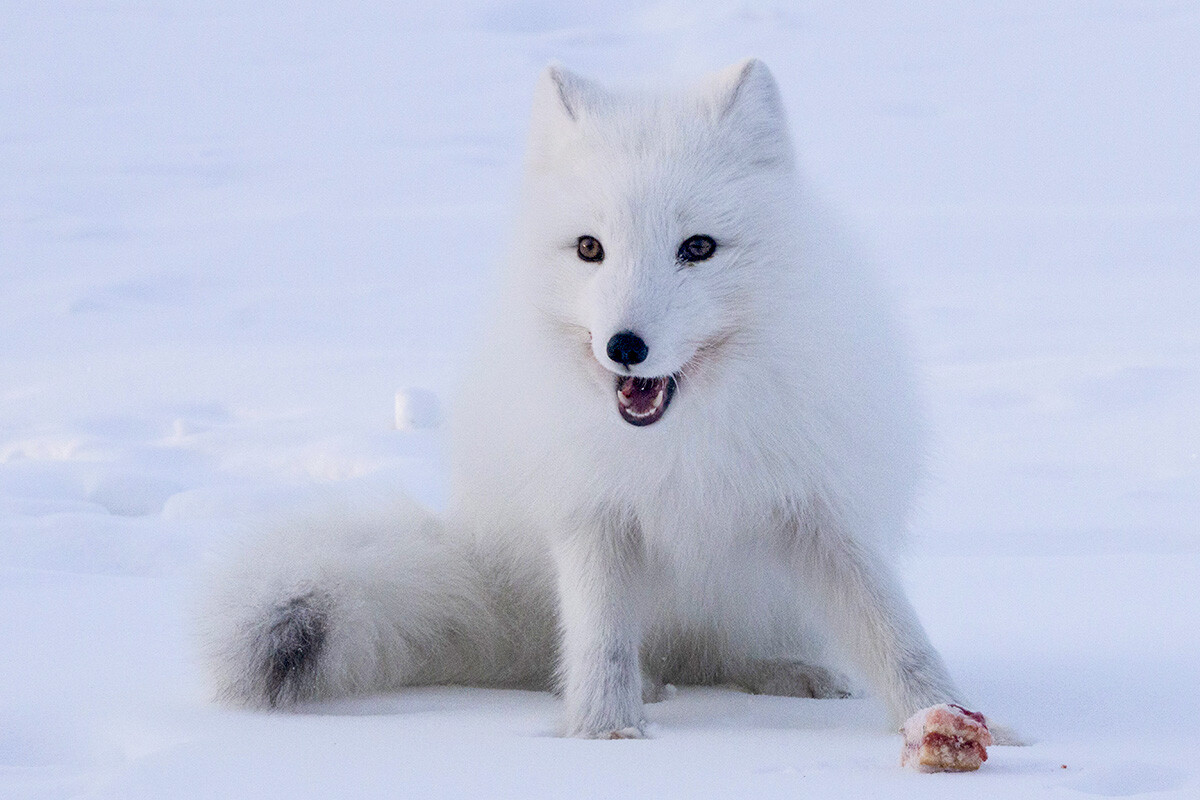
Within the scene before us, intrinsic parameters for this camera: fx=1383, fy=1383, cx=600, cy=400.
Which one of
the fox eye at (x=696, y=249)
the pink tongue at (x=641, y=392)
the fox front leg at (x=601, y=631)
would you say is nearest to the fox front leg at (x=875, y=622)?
the fox front leg at (x=601, y=631)

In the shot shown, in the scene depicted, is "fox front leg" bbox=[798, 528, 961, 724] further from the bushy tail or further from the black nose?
the bushy tail

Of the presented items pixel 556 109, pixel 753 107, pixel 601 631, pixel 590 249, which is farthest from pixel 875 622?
pixel 556 109

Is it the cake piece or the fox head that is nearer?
the cake piece

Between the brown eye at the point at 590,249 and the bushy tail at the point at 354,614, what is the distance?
2.35ft

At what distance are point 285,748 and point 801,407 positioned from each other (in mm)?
946

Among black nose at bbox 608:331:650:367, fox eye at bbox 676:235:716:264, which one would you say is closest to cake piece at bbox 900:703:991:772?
black nose at bbox 608:331:650:367

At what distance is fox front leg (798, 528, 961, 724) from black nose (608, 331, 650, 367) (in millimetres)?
532

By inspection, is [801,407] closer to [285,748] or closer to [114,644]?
[285,748]

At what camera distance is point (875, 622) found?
2.24m

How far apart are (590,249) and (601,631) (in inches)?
24.6

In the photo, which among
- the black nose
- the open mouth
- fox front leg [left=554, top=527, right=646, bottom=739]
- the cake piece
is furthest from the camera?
fox front leg [left=554, top=527, right=646, bottom=739]

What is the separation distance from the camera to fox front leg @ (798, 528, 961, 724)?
7.14ft

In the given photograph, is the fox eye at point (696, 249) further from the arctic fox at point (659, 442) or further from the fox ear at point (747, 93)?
the fox ear at point (747, 93)

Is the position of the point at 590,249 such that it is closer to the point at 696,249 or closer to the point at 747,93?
the point at 696,249
